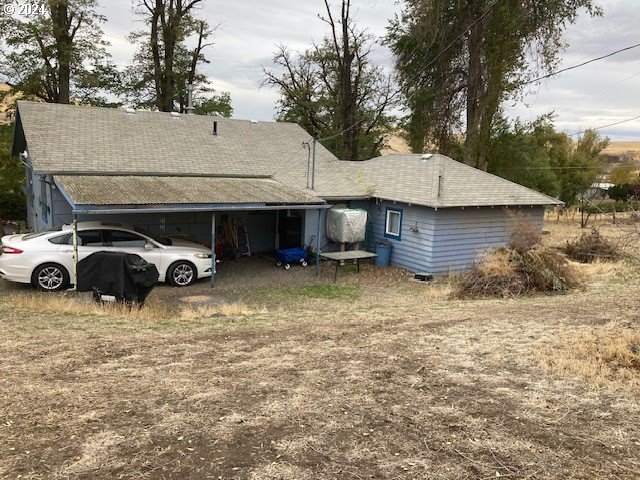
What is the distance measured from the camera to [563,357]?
21.2 ft

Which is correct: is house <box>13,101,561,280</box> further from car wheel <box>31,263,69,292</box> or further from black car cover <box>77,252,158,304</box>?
black car cover <box>77,252,158,304</box>

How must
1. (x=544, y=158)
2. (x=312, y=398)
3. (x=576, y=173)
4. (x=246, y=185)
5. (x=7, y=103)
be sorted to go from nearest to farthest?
(x=312, y=398)
(x=246, y=185)
(x=7, y=103)
(x=544, y=158)
(x=576, y=173)

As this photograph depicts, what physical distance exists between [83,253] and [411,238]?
10.4 meters

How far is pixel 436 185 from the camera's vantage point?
56.2ft

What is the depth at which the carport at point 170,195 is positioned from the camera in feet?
39.3

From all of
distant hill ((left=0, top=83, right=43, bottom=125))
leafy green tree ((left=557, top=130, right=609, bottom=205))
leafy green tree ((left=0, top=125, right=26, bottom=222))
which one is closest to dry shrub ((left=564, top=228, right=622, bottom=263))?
leafy green tree ((left=557, top=130, right=609, bottom=205))

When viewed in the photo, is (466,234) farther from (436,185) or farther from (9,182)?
(9,182)

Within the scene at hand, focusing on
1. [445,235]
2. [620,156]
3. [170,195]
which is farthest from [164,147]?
[620,156]

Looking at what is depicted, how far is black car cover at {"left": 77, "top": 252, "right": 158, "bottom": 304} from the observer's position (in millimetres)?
10312

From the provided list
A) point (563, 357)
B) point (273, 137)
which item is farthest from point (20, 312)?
point (273, 137)

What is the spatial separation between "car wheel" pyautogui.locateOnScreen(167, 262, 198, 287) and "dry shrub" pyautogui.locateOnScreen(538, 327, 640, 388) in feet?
31.2

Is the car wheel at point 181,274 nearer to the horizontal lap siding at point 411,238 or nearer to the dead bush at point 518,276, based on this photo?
the dead bush at point 518,276

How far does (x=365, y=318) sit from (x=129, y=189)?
7766 millimetres

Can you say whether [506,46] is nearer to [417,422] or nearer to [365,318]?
[365,318]
